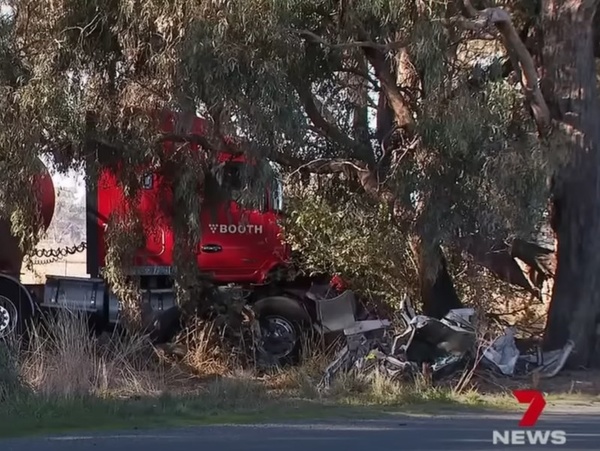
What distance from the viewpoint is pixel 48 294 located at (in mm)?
17906

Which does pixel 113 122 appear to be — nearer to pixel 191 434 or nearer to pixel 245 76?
pixel 245 76

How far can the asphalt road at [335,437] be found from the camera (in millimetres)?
10352

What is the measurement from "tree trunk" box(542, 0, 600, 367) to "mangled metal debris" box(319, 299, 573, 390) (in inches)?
26.1

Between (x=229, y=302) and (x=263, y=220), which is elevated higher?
(x=263, y=220)

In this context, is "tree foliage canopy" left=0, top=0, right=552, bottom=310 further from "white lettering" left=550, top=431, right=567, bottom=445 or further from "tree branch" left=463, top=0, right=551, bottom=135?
"white lettering" left=550, top=431, right=567, bottom=445

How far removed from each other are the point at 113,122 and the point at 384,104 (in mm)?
4055

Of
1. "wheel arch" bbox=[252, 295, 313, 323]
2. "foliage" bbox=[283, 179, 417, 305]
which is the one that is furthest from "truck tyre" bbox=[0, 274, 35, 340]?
"foliage" bbox=[283, 179, 417, 305]

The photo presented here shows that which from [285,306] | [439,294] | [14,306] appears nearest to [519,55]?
[439,294]

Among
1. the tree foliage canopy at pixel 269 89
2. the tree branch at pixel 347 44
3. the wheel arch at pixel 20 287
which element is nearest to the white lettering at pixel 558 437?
the tree foliage canopy at pixel 269 89

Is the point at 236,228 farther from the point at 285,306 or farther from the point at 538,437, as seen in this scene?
the point at 538,437

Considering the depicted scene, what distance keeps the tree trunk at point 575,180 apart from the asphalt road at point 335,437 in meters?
3.99

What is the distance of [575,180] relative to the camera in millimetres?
16203

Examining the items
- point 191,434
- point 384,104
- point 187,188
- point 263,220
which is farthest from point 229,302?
point 191,434

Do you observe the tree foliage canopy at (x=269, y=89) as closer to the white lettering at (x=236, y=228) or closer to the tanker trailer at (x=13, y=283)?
the tanker trailer at (x=13, y=283)
